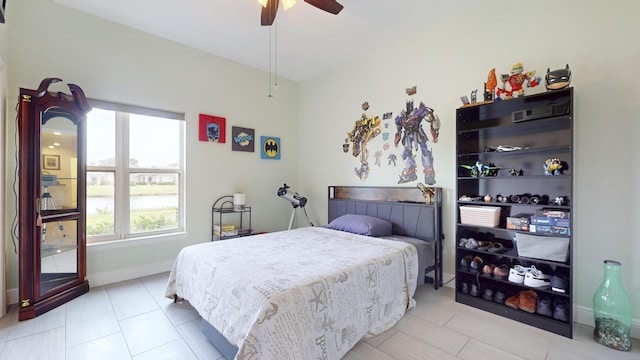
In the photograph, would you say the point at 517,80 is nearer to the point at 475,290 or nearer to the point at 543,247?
the point at 543,247

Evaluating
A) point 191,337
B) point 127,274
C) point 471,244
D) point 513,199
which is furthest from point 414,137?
point 127,274

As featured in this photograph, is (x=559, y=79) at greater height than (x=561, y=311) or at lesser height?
greater

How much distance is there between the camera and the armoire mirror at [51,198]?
7.31 feet

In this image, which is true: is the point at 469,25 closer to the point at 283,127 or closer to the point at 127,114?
the point at 283,127

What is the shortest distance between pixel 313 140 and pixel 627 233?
11.8ft

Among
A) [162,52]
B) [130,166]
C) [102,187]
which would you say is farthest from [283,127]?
[102,187]

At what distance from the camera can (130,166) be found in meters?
3.20

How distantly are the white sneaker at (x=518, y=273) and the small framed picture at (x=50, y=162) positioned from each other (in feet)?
13.9

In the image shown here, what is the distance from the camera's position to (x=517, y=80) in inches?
88.7

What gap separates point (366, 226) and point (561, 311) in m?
1.70

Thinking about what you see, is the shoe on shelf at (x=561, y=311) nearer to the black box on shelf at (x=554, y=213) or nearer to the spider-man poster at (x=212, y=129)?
the black box on shelf at (x=554, y=213)

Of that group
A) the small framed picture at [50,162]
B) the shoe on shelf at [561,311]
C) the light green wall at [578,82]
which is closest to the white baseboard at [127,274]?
the small framed picture at [50,162]

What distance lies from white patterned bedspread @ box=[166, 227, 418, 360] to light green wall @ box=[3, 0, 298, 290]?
1175mm

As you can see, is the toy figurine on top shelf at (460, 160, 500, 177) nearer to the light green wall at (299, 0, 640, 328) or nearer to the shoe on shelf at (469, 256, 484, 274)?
the light green wall at (299, 0, 640, 328)
